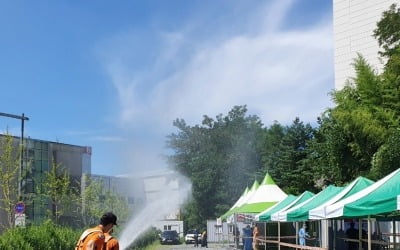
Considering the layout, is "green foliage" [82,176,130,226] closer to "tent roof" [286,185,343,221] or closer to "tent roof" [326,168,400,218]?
"tent roof" [286,185,343,221]

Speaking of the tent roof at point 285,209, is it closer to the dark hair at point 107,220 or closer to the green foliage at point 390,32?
the green foliage at point 390,32

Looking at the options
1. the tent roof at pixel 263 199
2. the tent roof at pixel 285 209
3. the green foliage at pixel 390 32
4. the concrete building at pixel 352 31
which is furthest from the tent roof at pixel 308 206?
the concrete building at pixel 352 31

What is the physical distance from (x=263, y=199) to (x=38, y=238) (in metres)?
17.5

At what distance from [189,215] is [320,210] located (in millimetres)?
69561

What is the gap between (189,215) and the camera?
3359 inches

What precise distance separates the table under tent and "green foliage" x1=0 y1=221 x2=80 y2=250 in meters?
7.15

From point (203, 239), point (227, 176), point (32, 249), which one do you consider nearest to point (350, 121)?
point (32, 249)

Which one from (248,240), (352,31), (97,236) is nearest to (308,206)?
(97,236)

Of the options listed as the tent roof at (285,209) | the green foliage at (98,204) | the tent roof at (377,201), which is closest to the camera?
the tent roof at (377,201)

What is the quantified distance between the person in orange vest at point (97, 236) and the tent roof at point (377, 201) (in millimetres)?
4922

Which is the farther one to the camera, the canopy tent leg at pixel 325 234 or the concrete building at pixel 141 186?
the concrete building at pixel 141 186

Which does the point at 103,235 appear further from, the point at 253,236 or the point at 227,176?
the point at 227,176

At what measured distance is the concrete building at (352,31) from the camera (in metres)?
79.4

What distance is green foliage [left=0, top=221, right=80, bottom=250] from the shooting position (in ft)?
62.1
